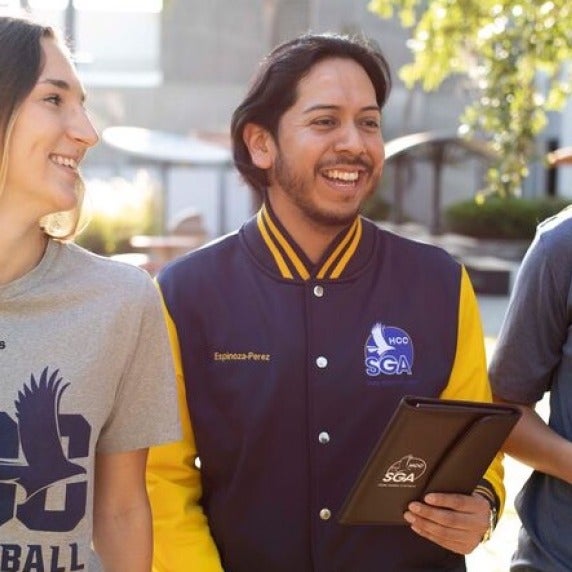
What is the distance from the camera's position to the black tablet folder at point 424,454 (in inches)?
117

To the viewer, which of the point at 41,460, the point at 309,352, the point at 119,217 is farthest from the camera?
the point at 119,217

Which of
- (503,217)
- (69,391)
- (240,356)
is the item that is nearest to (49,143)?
(69,391)

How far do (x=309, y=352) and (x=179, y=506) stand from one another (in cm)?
50

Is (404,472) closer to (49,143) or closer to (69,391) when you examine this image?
(69,391)

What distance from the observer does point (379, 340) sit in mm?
3500

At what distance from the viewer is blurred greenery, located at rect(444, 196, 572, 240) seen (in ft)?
108

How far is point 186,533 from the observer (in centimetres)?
346

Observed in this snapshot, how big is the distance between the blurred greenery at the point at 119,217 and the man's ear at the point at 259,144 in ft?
51.7

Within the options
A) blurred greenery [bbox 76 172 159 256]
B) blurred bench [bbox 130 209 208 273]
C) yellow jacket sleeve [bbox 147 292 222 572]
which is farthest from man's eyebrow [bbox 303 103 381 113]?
blurred greenery [bbox 76 172 159 256]

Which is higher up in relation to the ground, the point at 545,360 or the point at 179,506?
the point at 545,360

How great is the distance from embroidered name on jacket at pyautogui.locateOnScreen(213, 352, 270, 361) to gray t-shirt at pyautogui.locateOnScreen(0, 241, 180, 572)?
416mm

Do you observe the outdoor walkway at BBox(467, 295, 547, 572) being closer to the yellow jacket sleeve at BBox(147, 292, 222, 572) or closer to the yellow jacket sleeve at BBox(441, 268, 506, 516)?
the yellow jacket sleeve at BBox(441, 268, 506, 516)

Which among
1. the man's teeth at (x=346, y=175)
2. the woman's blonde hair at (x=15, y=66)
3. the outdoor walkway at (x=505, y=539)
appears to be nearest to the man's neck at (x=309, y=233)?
the man's teeth at (x=346, y=175)

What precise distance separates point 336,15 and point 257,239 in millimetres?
39676
